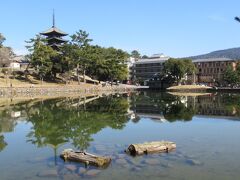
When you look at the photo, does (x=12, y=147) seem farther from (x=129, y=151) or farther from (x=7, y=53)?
(x=7, y=53)

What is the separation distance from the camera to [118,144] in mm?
24312

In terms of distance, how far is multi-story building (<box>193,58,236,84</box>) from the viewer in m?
140

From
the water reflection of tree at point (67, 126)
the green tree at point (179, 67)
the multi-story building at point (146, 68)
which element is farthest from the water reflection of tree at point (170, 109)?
the multi-story building at point (146, 68)

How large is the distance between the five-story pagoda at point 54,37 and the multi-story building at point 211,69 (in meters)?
62.1

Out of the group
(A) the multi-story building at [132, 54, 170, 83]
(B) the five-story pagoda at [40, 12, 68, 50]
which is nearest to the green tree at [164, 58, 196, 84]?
(A) the multi-story building at [132, 54, 170, 83]

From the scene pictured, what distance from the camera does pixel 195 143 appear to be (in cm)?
2470

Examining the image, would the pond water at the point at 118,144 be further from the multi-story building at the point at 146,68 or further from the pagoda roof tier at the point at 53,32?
the multi-story building at the point at 146,68

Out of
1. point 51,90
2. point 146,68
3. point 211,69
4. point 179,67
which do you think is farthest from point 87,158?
point 146,68

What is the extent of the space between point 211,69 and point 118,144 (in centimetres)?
12633

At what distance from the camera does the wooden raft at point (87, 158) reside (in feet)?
59.5

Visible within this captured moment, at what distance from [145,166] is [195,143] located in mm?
7560

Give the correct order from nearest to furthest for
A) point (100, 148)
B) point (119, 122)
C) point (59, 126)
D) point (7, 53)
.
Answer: point (100, 148) → point (59, 126) → point (119, 122) → point (7, 53)

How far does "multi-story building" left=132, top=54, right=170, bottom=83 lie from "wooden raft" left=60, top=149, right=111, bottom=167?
13137cm

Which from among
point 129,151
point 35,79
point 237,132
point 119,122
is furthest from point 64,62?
point 129,151
